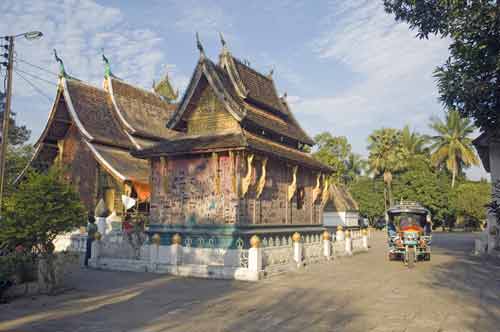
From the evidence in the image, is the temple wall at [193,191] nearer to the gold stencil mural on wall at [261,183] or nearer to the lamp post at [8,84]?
the gold stencil mural on wall at [261,183]

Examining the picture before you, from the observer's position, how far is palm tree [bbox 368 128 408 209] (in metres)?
57.6

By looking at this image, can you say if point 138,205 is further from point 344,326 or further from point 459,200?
point 459,200

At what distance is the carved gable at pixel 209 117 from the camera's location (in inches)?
746

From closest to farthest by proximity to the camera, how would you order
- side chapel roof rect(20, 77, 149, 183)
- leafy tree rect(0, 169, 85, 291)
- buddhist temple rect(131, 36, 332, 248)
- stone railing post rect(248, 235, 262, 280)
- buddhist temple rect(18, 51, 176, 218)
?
leafy tree rect(0, 169, 85, 291) → stone railing post rect(248, 235, 262, 280) → buddhist temple rect(131, 36, 332, 248) → side chapel roof rect(20, 77, 149, 183) → buddhist temple rect(18, 51, 176, 218)

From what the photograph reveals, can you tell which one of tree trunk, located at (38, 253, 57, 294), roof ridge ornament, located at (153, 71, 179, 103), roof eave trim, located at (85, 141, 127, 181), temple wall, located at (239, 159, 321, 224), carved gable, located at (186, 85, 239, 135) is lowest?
tree trunk, located at (38, 253, 57, 294)

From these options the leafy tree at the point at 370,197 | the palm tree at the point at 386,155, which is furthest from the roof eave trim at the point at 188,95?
the leafy tree at the point at 370,197

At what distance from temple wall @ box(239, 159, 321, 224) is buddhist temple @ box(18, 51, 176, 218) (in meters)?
9.27

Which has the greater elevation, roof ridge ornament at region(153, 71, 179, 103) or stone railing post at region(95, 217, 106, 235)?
roof ridge ornament at region(153, 71, 179, 103)

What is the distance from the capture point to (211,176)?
690 inches

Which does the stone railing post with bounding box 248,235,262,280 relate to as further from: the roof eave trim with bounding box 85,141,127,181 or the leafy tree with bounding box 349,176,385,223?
the leafy tree with bounding box 349,176,385,223

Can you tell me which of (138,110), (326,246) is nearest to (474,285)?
(326,246)

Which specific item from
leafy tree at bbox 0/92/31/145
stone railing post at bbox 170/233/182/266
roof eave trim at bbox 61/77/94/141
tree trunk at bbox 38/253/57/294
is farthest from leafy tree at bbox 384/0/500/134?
leafy tree at bbox 0/92/31/145

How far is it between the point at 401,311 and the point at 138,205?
2054 cm

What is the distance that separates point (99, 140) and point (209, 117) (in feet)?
34.9
